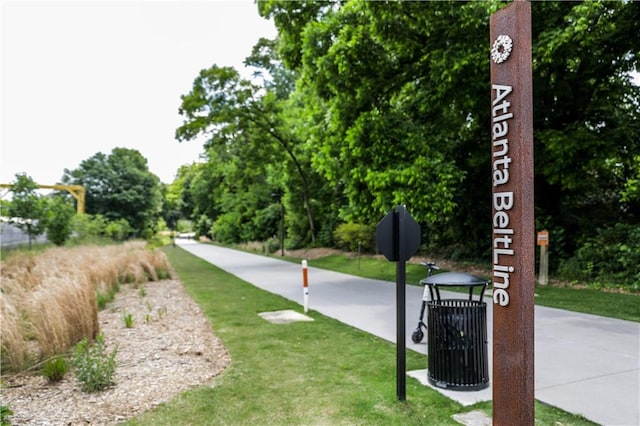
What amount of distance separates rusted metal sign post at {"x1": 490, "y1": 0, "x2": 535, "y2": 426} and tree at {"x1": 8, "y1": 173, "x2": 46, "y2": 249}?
20.0 meters

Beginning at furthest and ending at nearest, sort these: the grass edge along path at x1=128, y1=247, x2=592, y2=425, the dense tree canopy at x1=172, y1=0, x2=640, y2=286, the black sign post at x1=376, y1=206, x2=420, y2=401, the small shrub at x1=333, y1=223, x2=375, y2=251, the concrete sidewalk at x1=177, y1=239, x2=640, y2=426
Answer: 1. the small shrub at x1=333, y1=223, x2=375, y2=251
2. the dense tree canopy at x1=172, y1=0, x2=640, y2=286
3. the black sign post at x1=376, y1=206, x2=420, y2=401
4. the concrete sidewalk at x1=177, y1=239, x2=640, y2=426
5. the grass edge along path at x1=128, y1=247, x2=592, y2=425

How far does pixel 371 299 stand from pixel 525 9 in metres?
8.60

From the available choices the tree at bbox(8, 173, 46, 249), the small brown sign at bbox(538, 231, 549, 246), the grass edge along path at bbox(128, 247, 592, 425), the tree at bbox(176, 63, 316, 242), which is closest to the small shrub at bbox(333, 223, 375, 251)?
the tree at bbox(176, 63, 316, 242)

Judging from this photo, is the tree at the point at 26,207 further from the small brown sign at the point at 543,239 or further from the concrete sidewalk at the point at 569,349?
the small brown sign at the point at 543,239

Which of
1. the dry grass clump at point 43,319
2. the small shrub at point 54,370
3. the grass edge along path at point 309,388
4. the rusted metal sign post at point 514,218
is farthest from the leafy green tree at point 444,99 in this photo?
→ the small shrub at point 54,370

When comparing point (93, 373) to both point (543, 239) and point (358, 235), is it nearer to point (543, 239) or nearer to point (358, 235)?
point (543, 239)

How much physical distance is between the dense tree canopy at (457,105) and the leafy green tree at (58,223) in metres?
12.4

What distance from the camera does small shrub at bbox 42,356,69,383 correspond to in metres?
5.03

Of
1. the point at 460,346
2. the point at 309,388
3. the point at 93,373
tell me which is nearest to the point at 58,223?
the point at 93,373

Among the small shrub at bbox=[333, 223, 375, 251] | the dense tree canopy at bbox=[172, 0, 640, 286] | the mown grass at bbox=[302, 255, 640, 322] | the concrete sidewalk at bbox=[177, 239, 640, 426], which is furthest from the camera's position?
the small shrub at bbox=[333, 223, 375, 251]

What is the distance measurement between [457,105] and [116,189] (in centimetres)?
4483

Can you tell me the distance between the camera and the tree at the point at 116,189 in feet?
159

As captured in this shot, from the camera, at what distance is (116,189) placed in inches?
1948

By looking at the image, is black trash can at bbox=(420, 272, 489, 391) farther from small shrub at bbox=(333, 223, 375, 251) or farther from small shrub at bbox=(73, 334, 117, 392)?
small shrub at bbox=(333, 223, 375, 251)
